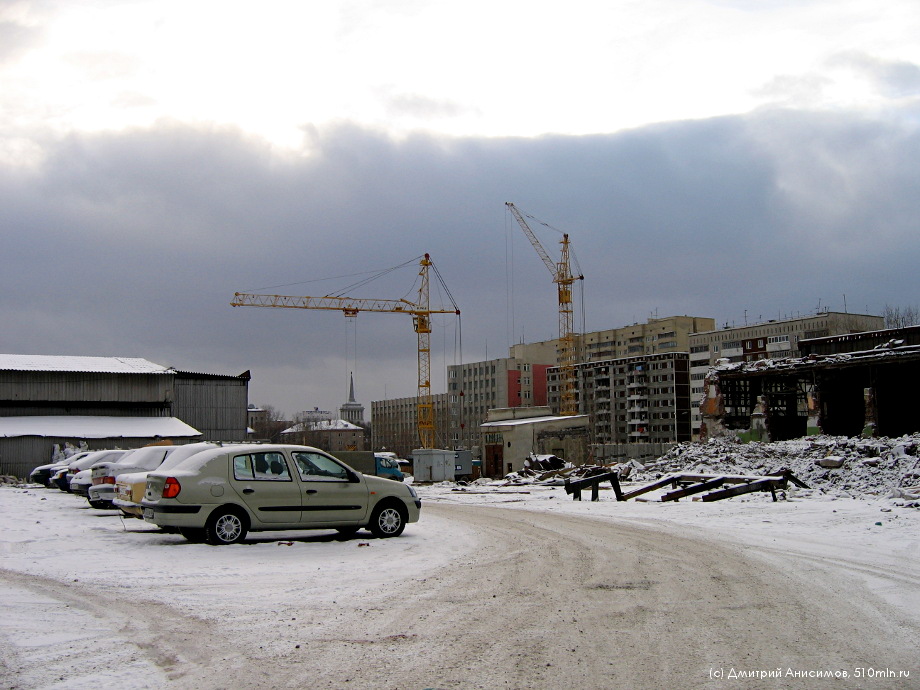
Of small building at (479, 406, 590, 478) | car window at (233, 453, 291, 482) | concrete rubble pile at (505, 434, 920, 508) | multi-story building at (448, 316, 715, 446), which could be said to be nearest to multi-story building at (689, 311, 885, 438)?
multi-story building at (448, 316, 715, 446)

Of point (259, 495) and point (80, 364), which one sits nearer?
point (259, 495)

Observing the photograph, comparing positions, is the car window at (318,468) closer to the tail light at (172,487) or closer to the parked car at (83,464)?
the tail light at (172,487)

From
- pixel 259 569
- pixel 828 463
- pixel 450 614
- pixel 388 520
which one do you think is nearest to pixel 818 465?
pixel 828 463

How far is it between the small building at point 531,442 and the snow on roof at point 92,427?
2294 cm

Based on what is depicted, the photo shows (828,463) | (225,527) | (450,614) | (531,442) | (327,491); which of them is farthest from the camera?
(531,442)

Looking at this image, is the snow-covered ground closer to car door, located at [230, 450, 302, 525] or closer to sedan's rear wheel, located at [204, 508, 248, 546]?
sedan's rear wheel, located at [204, 508, 248, 546]

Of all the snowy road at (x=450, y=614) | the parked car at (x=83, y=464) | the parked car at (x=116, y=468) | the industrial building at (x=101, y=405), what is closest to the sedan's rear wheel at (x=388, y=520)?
the snowy road at (x=450, y=614)

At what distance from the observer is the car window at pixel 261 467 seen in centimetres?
1413

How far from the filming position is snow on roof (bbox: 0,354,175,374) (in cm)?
5944

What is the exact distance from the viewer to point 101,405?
6069cm

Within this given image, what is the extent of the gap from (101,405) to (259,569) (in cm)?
5418

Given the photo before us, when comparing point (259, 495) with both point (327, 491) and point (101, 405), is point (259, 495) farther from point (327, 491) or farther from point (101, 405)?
point (101, 405)

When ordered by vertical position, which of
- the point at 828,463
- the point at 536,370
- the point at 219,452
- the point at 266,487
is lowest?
the point at 828,463

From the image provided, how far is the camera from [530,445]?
65.6m
